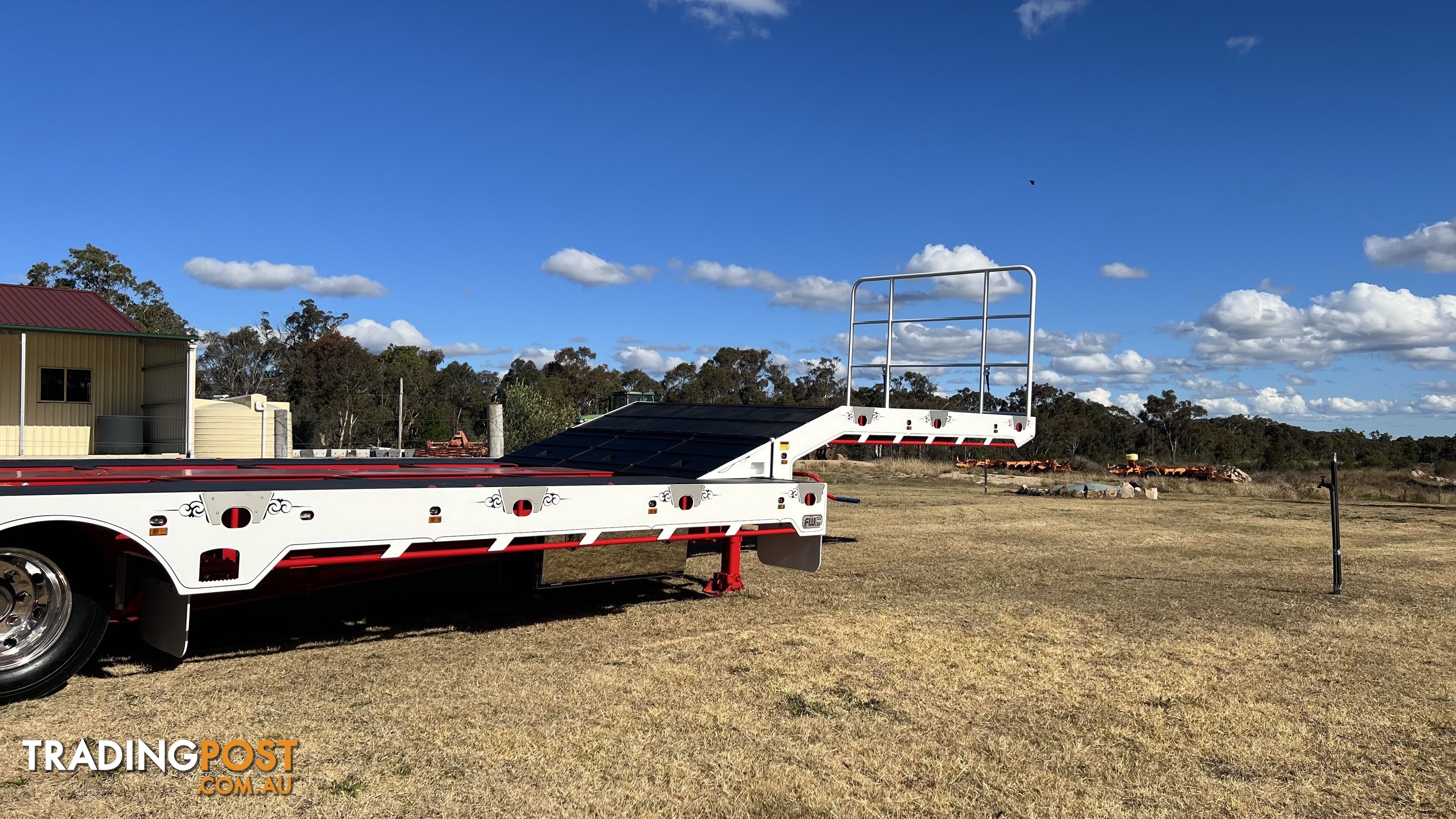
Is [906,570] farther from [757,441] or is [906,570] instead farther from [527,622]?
[527,622]

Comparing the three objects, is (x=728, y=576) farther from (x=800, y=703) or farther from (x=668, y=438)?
(x=800, y=703)

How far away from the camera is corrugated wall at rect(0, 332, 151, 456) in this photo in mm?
19469

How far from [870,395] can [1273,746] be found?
25144 mm

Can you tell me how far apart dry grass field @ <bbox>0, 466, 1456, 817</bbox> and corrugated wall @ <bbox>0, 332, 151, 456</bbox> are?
52.2ft

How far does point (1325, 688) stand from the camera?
5.62m

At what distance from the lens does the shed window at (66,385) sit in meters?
20.2

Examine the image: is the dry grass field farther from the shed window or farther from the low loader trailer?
the shed window

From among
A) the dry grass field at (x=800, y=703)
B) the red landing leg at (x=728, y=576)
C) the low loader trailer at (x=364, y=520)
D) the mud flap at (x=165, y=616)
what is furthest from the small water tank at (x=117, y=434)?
the mud flap at (x=165, y=616)

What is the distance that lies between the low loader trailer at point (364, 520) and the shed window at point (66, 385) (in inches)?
562

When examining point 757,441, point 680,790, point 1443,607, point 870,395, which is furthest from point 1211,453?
point 680,790

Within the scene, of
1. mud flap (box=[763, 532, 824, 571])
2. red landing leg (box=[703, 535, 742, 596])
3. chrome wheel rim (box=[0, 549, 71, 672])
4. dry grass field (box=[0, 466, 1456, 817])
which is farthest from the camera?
red landing leg (box=[703, 535, 742, 596])

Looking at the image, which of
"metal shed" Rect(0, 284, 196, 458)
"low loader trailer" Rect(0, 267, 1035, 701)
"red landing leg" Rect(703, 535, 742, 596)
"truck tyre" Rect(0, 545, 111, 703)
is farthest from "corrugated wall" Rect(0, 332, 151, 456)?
"truck tyre" Rect(0, 545, 111, 703)

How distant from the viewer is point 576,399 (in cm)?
6162

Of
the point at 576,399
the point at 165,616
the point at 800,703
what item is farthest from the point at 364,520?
the point at 576,399
